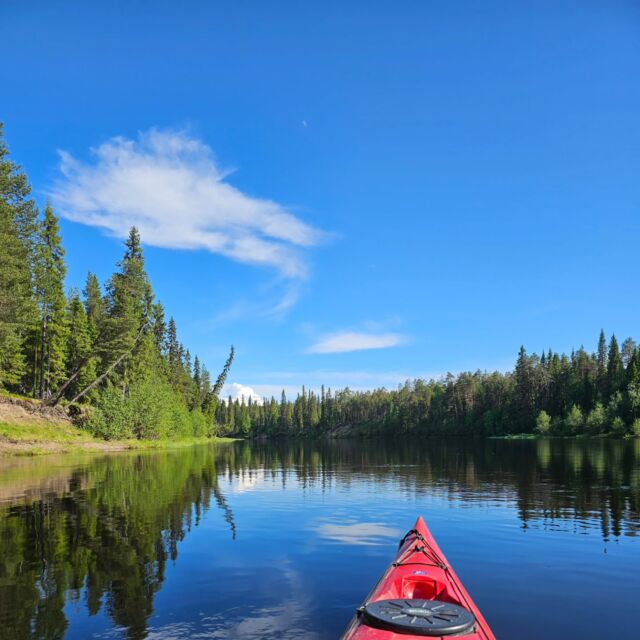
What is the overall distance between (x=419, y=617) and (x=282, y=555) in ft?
30.5

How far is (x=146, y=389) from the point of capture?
7794 cm

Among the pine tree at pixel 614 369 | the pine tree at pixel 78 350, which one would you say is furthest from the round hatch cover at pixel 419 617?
the pine tree at pixel 614 369

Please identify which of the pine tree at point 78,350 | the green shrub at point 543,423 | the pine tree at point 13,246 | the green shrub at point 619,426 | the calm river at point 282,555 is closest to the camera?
the calm river at point 282,555

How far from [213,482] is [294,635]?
90.8ft

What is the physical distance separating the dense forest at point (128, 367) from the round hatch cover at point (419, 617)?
41724mm

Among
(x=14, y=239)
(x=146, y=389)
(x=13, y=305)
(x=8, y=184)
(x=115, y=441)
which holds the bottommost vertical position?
(x=115, y=441)

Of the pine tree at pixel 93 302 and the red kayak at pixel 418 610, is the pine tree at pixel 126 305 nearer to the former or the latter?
the pine tree at pixel 93 302

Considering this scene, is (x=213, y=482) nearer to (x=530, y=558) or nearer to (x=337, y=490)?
(x=337, y=490)

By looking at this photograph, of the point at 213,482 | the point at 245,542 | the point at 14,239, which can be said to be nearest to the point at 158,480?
the point at 213,482

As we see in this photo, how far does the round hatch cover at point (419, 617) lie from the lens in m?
7.47

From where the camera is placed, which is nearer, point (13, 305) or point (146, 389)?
point (13, 305)

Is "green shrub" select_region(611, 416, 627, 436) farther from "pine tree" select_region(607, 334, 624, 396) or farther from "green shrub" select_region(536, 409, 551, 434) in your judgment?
"green shrub" select_region(536, 409, 551, 434)

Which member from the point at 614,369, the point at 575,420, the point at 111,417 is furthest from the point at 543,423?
the point at 111,417

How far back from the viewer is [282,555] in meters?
16.3
